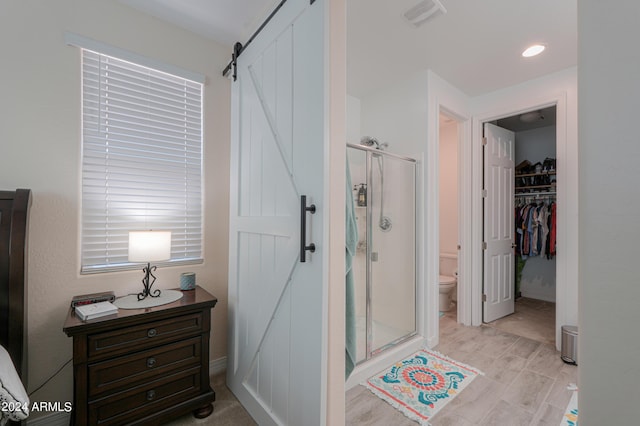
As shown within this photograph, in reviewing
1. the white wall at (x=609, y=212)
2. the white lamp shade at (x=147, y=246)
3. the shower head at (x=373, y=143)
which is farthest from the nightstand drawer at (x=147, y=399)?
the shower head at (x=373, y=143)

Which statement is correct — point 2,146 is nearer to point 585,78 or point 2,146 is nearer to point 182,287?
point 182,287

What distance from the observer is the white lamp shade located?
1.64 metres

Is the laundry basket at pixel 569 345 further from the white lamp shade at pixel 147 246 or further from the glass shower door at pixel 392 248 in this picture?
the white lamp shade at pixel 147 246

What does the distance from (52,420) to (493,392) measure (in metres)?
2.84

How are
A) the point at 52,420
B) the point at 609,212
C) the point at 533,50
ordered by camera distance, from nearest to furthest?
the point at 609,212 → the point at 52,420 → the point at 533,50

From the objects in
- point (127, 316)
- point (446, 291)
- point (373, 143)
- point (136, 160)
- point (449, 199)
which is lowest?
point (446, 291)

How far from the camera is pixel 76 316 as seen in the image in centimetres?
148

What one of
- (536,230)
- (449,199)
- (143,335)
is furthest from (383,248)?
(536,230)

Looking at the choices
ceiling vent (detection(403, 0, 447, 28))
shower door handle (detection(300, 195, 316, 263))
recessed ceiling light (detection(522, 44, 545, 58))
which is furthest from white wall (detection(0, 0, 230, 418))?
recessed ceiling light (detection(522, 44, 545, 58))

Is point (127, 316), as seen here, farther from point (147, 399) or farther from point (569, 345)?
point (569, 345)

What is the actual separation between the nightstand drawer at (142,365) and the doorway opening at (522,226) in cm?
316

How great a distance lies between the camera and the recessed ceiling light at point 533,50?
232cm

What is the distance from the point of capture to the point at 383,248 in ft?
8.77

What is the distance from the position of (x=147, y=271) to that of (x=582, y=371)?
2069 mm
